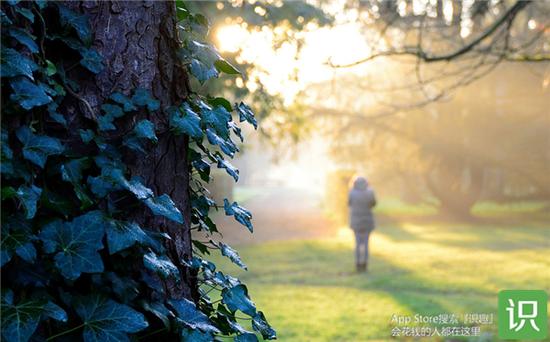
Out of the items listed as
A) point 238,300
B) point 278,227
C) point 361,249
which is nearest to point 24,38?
point 238,300

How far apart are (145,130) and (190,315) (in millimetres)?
560

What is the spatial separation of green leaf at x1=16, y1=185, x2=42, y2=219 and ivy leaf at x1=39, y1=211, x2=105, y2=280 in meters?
0.07

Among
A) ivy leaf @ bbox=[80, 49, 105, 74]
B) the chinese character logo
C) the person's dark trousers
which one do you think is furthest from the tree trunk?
the person's dark trousers

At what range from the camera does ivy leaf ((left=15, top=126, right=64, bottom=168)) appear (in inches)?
60.7

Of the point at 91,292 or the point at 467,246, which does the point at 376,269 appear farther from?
the point at 91,292

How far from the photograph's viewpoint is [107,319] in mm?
1572

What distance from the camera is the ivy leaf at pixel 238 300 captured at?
1.85 meters

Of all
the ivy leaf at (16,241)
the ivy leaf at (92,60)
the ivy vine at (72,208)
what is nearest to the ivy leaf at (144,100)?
the ivy vine at (72,208)

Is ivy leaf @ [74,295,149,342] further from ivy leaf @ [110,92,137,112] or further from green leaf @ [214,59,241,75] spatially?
green leaf @ [214,59,241,75]

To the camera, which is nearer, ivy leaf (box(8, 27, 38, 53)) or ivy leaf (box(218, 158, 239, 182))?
ivy leaf (box(8, 27, 38, 53))

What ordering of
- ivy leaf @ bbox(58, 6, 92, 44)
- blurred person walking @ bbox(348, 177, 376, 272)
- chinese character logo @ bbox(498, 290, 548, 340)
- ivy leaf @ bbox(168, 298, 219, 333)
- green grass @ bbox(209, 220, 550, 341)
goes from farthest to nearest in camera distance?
blurred person walking @ bbox(348, 177, 376, 272)
green grass @ bbox(209, 220, 550, 341)
chinese character logo @ bbox(498, 290, 548, 340)
ivy leaf @ bbox(168, 298, 219, 333)
ivy leaf @ bbox(58, 6, 92, 44)

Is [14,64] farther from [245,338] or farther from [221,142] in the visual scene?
[245,338]

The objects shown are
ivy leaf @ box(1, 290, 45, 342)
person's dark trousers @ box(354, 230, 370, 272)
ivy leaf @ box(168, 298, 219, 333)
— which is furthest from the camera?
person's dark trousers @ box(354, 230, 370, 272)

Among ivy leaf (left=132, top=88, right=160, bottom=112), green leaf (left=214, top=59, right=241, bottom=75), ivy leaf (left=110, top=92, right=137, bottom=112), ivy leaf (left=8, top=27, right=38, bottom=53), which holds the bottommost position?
ivy leaf (left=110, top=92, right=137, bottom=112)
